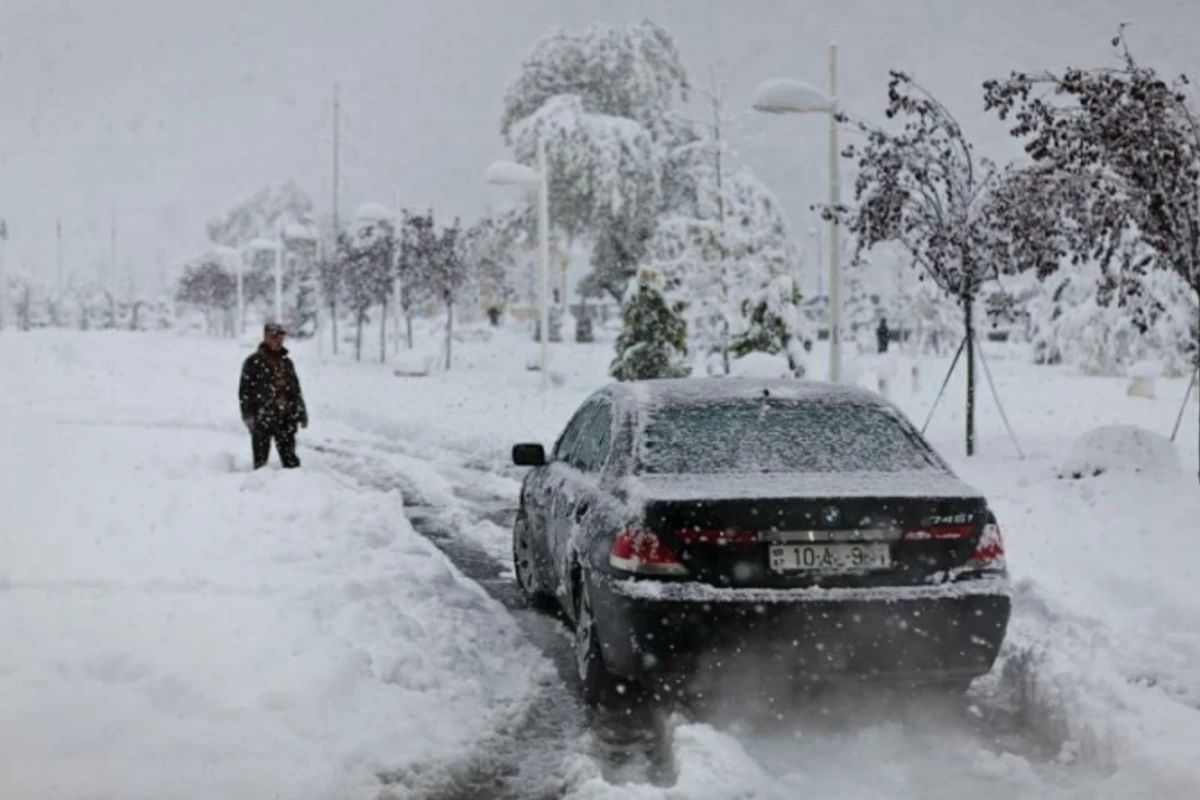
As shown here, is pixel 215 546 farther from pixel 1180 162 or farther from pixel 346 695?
pixel 1180 162

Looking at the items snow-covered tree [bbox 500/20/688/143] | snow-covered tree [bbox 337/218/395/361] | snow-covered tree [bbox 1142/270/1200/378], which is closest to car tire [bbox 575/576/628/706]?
snow-covered tree [bbox 500/20/688/143]

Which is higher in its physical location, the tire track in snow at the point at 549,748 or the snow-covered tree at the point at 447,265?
the snow-covered tree at the point at 447,265

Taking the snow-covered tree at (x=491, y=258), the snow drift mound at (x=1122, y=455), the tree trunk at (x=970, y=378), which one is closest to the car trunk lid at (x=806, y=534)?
the snow drift mound at (x=1122, y=455)

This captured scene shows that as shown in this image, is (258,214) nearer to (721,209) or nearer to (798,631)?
(721,209)

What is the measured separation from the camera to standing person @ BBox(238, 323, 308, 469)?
37.1 ft

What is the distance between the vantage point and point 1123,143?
9.47 metres

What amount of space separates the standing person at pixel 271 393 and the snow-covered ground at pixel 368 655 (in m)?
0.67

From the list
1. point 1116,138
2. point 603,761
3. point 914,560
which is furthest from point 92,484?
point 1116,138

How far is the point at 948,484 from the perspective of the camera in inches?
181

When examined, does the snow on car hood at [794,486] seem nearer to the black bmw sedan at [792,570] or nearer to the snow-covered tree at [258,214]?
the black bmw sedan at [792,570]

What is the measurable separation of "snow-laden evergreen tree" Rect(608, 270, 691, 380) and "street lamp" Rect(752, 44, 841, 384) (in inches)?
373

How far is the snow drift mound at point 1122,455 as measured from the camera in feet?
33.8

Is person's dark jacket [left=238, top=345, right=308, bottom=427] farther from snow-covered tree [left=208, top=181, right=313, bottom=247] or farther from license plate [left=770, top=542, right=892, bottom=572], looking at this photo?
snow-covered tree [left=208, top=181, right=313, bottom=247]

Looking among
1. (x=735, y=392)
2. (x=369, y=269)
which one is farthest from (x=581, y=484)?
(x=369, y=269)
